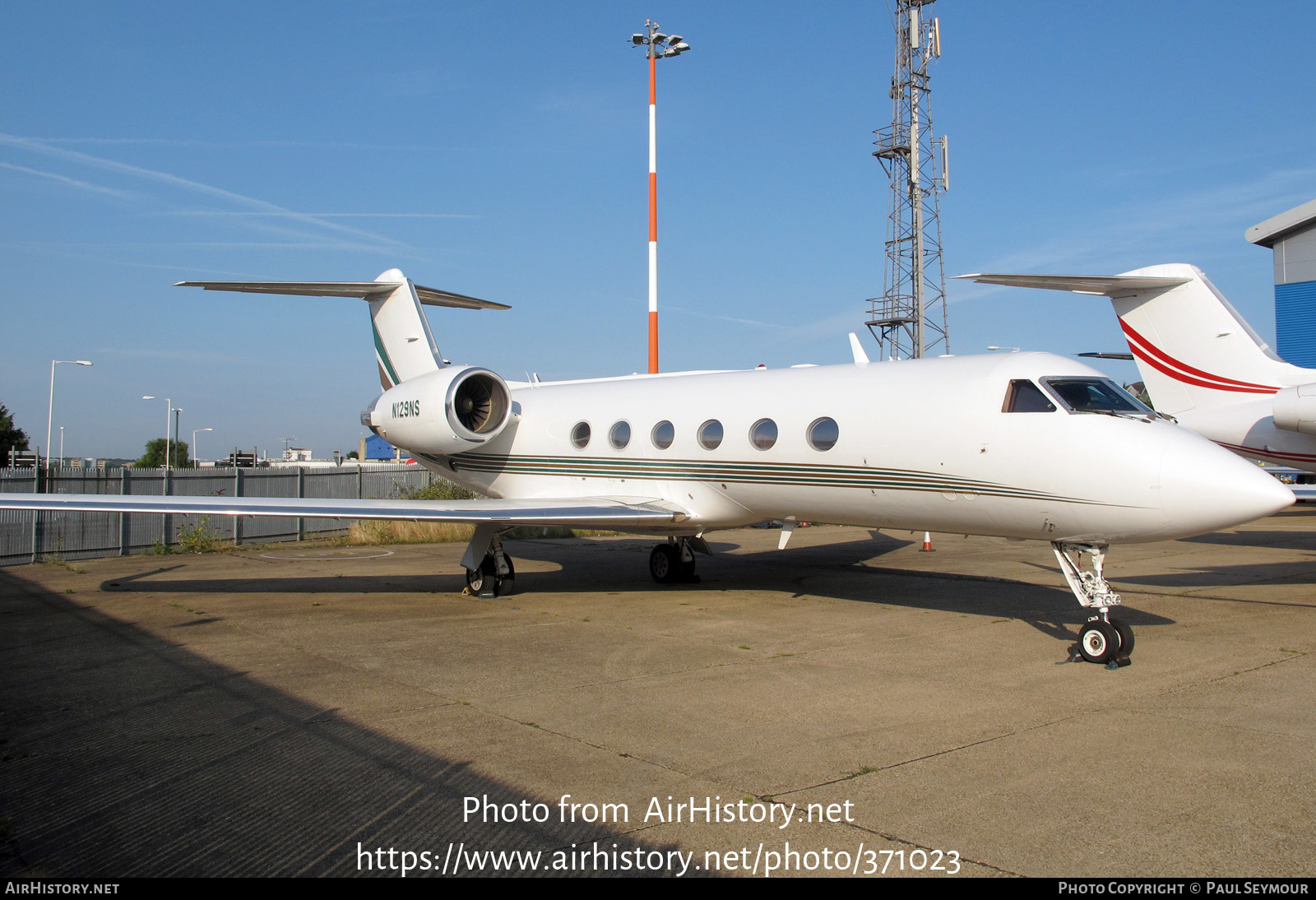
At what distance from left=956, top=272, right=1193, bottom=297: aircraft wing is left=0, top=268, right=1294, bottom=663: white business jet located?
3.33 metres

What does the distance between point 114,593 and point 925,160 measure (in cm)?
2400

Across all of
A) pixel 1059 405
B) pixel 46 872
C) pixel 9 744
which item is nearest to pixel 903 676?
pixel 1059 405

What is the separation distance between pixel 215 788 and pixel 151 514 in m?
15.4

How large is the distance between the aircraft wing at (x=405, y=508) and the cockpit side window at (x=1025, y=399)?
4317 mm

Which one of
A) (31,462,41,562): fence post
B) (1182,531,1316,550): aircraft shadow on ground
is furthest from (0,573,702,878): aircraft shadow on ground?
(1182,531,1316,550): aircraft shadow on ground

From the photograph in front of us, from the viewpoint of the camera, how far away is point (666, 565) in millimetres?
13492

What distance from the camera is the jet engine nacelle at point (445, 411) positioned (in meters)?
13.1

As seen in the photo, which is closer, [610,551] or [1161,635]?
[1161,635]

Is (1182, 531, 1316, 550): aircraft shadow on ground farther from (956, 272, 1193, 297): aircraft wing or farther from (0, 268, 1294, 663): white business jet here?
(0, 268, 1294, 663): white business jet

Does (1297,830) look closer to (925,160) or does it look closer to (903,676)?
(903,676)

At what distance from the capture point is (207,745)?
540 centimetres

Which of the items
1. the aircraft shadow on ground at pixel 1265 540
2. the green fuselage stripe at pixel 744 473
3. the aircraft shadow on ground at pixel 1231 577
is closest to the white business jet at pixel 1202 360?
the aircraft shadow on ground at pixel 1231 577

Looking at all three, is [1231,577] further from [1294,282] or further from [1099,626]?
[1294,282]

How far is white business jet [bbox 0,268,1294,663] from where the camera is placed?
24.7 ft
